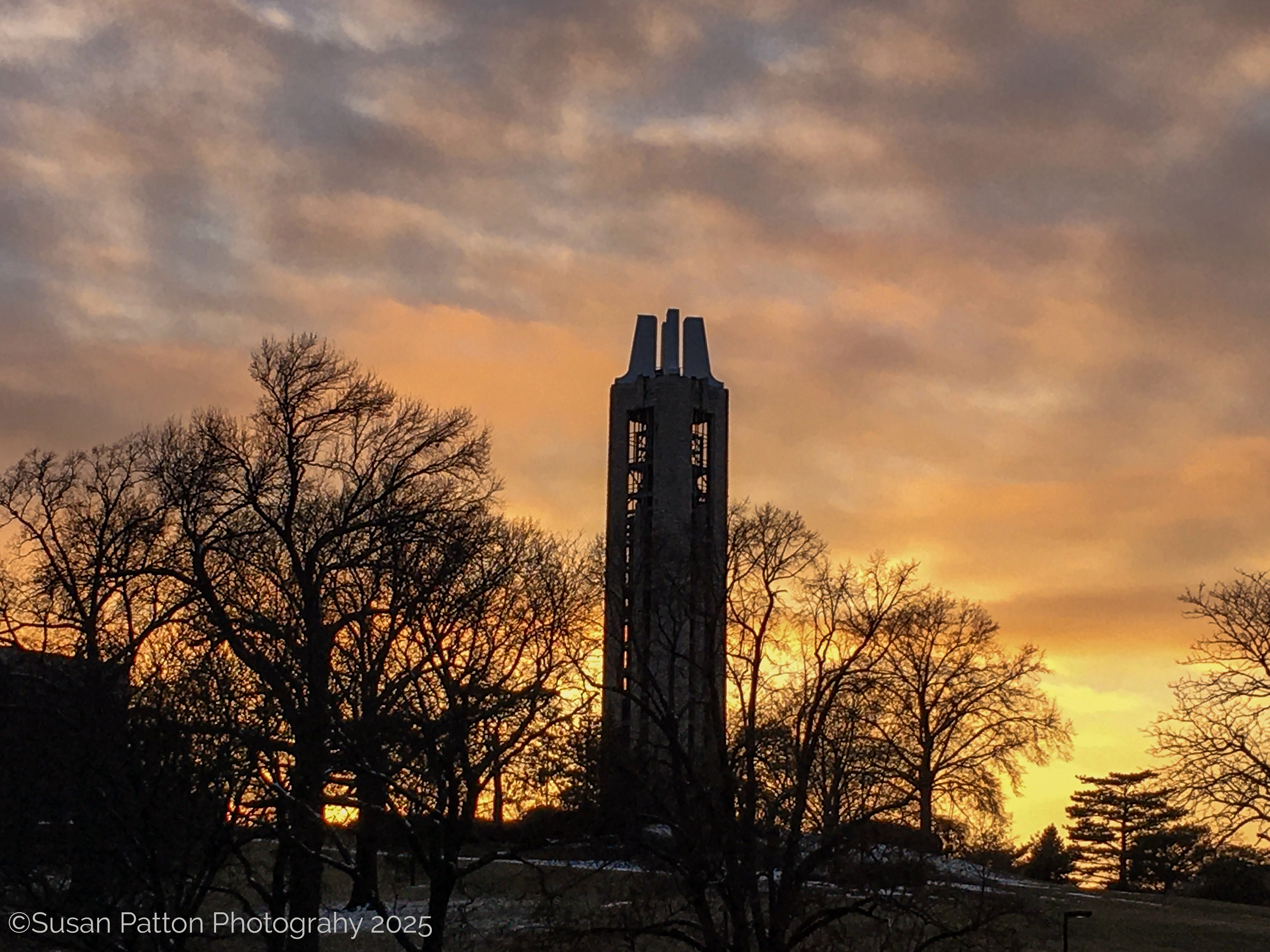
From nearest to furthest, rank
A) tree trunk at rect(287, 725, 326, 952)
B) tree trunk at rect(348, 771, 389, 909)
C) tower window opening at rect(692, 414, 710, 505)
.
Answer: tree trunk at rect(287, 725, 326, 952)
tree trunk at rect(348, 771, 389, 909)
tower window opening at rect(692, 414, 710, 505)

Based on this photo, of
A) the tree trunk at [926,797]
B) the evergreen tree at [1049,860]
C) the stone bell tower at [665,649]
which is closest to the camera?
the stone bell tower at [665,649]

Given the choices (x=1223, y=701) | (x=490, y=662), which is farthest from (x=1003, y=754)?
(x=490, y=662)

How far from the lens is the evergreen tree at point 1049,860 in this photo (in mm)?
79188

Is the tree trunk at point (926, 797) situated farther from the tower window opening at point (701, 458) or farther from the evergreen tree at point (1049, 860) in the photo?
the tower window opening at point (701, 458)

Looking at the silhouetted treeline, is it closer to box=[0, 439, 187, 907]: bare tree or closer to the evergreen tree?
box=[0, 439, 187, 907]: bare tree

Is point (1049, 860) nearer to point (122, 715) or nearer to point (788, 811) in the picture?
point (788, 811)

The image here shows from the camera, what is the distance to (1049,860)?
8094cm

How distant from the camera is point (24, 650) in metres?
34.6

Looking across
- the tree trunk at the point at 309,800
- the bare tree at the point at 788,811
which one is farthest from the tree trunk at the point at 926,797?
the tree trunk at the point at 309,800

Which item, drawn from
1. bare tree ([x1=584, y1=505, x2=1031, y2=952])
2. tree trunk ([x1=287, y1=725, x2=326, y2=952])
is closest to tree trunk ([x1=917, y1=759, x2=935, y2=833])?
bare tree ([x1=584, y1=505, x2=1031, y2=952])

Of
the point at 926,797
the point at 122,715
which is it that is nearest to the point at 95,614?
the point at 122,715

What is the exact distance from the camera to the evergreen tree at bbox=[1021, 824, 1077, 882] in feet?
260

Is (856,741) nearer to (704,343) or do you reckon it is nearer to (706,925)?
(706,925)

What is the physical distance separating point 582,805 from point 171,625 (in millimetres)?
10727
